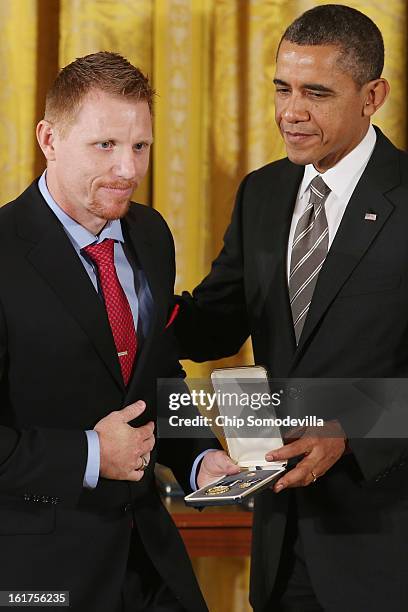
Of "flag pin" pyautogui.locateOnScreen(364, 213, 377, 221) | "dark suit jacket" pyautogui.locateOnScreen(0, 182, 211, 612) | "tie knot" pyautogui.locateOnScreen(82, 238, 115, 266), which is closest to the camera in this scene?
"dark suit jacket" pyautogui.locateOnScreen(0, 182, 211, 612)

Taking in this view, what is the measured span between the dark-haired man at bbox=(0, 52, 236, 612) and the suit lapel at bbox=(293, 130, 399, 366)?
12.9 inches

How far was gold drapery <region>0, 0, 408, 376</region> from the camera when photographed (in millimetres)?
2537

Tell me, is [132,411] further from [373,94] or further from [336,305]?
A: [373,94]

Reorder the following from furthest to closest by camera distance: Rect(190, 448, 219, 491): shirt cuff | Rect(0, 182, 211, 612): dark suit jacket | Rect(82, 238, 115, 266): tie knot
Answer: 1. Rect(190, 448, 219, 491): shirt cuff
2. Rect(82, 238, 115, 266): tie knot
3. Rect(0, 182, 211, 612): dark suit jacket

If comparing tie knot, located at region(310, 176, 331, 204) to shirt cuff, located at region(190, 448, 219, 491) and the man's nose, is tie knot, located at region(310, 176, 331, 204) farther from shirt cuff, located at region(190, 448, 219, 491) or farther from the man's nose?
shirt cuff, located at region(190, 448, 219, 491)

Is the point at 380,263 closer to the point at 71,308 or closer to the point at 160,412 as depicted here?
the point at 160,412

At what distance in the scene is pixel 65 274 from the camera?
4.91 ft

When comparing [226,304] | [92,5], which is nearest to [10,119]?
[92,5]

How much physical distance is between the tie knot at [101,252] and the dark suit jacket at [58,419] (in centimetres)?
5

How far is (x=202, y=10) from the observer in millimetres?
2578

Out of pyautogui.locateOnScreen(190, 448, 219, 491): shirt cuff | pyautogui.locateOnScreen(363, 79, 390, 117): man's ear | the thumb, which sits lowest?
pyautogui.locateOnScreen(190, 448, 219, 491): shirt cuff

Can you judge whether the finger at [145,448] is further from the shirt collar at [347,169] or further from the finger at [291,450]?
the shirt collar at [347,169]

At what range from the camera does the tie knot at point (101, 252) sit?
1.56 metres

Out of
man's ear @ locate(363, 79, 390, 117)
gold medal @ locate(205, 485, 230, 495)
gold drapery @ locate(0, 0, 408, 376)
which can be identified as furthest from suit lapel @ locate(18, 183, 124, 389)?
gold drapery @ locate(0, 0, 408, 376)
